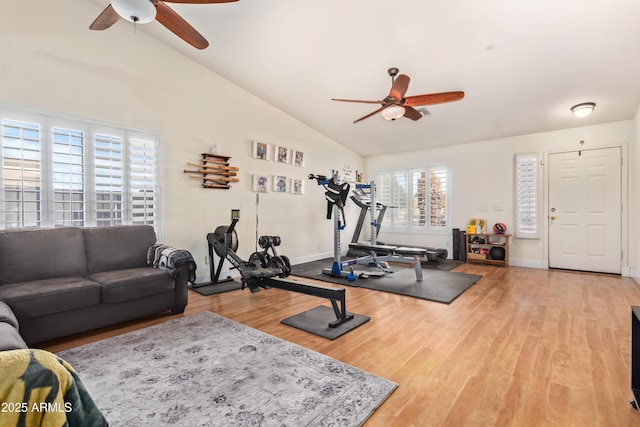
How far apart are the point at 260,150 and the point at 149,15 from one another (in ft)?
10.2

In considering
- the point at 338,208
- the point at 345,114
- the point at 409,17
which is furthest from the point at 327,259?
the point at 409,17

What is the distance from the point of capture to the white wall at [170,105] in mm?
3275

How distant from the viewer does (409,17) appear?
10.8 ft

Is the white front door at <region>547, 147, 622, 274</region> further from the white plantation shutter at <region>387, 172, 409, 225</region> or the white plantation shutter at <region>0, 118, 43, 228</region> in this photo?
the white plantation shutter at <region>0, 118, 43, 228</region>

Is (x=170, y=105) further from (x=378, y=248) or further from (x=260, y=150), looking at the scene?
(x=378, y=248)

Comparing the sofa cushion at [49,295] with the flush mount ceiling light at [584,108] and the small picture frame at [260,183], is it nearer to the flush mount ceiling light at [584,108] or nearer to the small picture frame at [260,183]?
the small picture frame at [260,183]

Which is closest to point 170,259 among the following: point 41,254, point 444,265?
point 41,254

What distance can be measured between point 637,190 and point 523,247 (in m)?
1.91

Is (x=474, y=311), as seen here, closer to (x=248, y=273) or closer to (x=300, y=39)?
(x=248, y=273)

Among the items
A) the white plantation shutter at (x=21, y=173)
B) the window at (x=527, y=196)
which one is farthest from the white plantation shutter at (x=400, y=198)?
the white plantation shutter at (x=21, y=173)

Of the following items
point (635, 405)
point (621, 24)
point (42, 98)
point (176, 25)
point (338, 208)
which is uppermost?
point (621, 24)

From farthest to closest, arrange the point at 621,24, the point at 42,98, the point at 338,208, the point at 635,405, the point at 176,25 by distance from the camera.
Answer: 1. the point at 338,208
2. the point at 42,98
3. the point at 621,24
4. the point at 176,25
5. the point at 635,405

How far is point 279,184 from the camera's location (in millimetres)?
5805

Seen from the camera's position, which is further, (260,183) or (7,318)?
(260,183)
